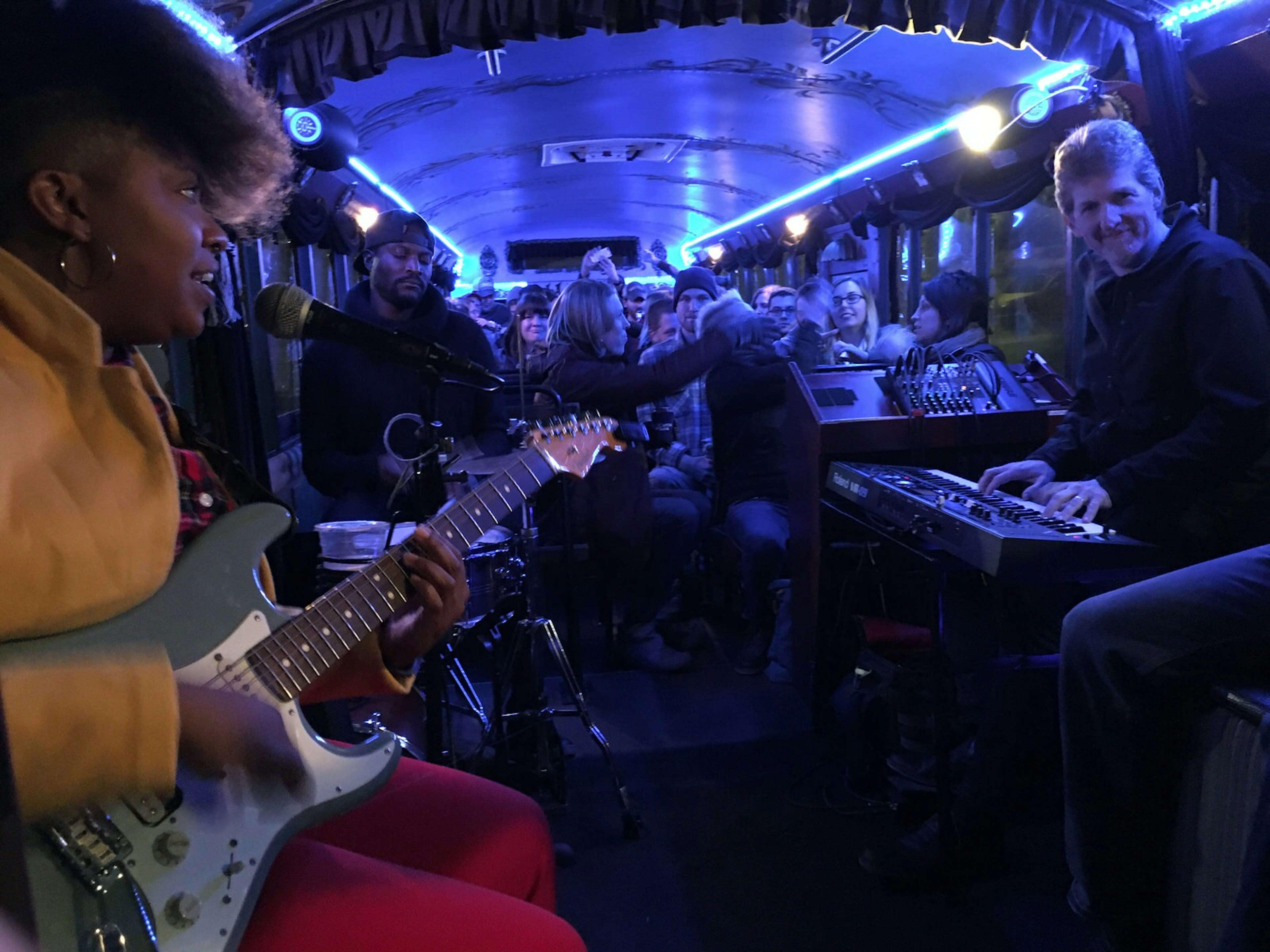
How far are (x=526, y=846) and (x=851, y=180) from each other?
862cm

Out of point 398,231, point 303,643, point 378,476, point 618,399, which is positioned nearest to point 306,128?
point 398,231

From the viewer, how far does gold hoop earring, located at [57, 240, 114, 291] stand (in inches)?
46.5

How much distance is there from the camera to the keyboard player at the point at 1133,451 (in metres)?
1.99

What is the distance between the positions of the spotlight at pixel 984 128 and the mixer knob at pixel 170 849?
5.57 m

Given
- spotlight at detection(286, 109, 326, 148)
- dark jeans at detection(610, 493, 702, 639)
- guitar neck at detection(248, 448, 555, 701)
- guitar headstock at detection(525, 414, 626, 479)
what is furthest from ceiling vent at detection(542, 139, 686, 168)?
guitar neck at detection(248, 448, 555, 701)

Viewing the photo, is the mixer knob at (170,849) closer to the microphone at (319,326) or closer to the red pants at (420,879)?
the red pants at (420,879)

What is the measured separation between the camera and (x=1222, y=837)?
1.86m

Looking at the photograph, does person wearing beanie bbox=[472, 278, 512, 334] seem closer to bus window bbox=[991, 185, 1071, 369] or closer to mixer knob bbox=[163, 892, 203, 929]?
bus window bbox=[991, 185, 1071, 369]

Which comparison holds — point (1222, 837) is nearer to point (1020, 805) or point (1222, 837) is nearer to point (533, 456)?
point (1020, 805)

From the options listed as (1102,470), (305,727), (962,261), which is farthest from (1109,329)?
(962,261)

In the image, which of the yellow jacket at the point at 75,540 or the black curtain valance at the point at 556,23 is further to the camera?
the black curtain valance at the point at 556,23

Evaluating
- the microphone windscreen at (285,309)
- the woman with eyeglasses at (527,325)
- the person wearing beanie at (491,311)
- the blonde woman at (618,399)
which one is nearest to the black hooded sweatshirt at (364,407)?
the blonde woman at (618,399)

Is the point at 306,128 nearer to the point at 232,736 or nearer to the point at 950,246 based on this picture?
the point at 232,736

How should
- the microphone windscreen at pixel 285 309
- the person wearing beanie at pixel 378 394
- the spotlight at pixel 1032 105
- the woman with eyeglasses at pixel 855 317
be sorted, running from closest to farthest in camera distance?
the microphone windscreen at pixel 285 309 → the person wearing beanie at pixel 378 394 → the spotlight at pixel 1032 105 → the woman with eyeglasses at pixel 855 317
